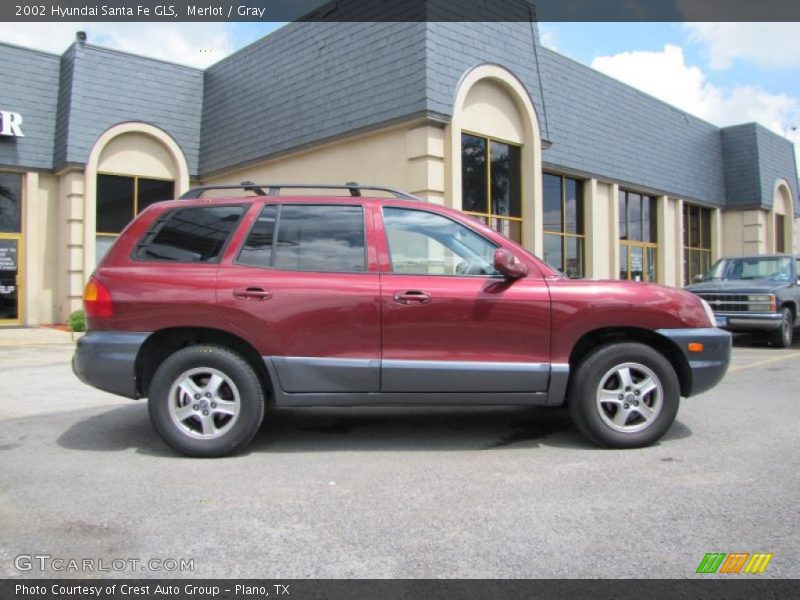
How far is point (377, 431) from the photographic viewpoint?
5344 mm

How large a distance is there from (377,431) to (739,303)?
923 cm

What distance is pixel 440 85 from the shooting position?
11406 mm

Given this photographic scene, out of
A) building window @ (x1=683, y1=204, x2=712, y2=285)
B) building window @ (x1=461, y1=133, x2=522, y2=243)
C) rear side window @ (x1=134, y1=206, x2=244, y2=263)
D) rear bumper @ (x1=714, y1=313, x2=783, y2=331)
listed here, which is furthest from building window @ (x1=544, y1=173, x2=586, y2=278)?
rear side window @ (x1=134, y1=206, x2=244, y2=263)

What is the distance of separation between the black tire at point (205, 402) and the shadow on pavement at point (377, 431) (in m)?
0.30

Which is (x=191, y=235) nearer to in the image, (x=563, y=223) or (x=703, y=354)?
(x=703, y=354)

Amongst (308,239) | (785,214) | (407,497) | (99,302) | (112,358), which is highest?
(785,214)

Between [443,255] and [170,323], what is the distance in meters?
2.03

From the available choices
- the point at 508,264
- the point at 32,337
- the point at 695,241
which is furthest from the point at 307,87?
the point at 695,241

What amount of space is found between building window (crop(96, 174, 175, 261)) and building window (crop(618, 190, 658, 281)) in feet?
42.8

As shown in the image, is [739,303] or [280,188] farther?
[739,303]

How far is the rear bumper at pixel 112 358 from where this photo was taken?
451 cm

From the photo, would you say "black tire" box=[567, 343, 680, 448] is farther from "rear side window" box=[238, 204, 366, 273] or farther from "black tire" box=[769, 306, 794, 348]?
"black tire" box=[769, 306, 794, 348]

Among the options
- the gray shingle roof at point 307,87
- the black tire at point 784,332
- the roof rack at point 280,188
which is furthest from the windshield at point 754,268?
the roof rack at point 280,188

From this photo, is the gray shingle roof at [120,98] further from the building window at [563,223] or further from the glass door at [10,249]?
the building window at [563,223]
